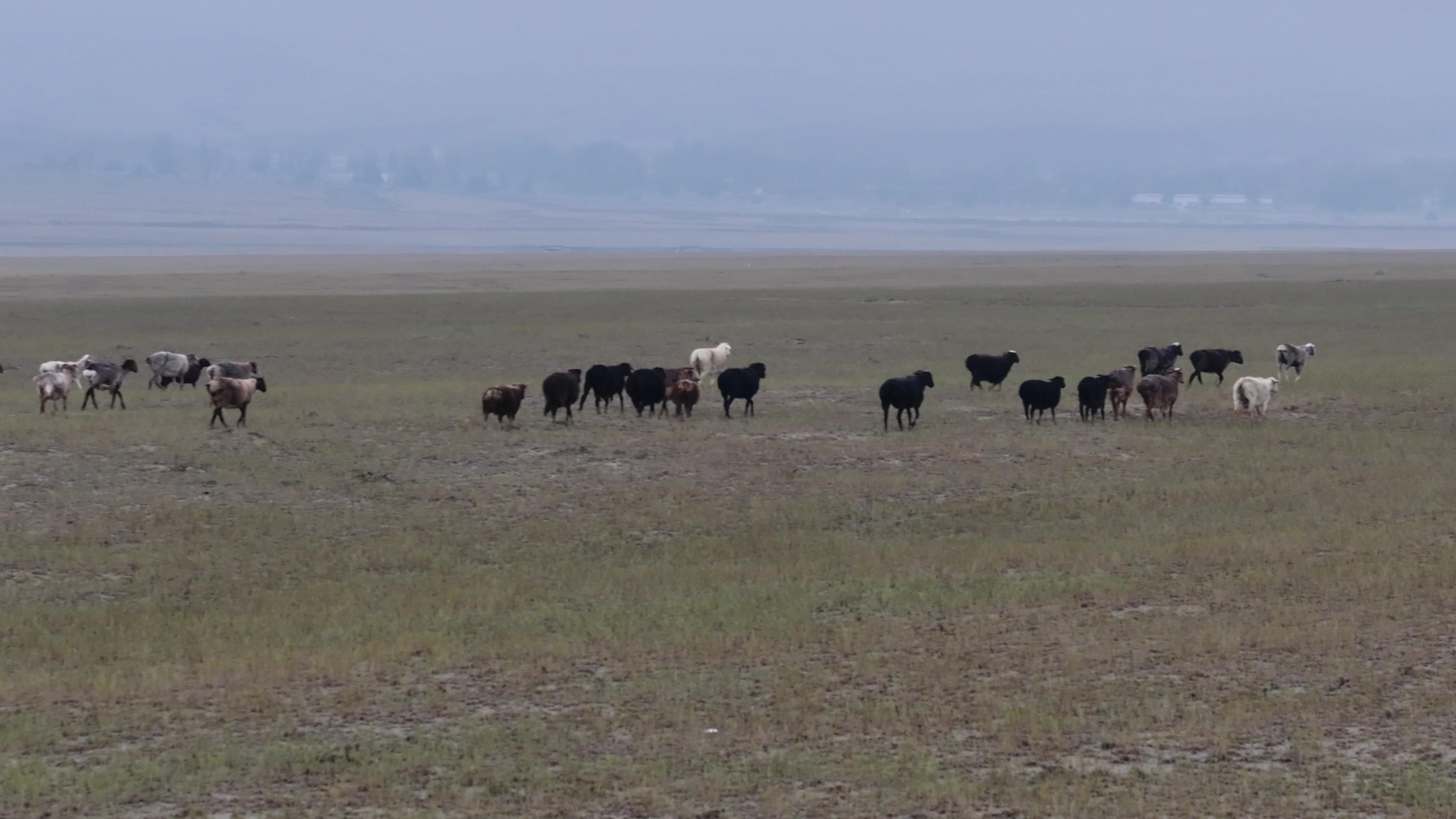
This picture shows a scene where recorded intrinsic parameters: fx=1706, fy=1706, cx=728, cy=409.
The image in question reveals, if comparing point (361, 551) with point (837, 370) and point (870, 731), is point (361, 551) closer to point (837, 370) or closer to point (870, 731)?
point (870, 731)

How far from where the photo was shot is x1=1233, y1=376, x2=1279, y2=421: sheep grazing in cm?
2489

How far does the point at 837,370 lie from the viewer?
3562cm

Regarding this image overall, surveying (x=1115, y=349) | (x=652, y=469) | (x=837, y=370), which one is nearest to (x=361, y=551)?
(x=652, y=469)

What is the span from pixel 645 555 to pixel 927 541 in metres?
2.85

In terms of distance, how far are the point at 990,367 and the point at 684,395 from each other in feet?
23.9

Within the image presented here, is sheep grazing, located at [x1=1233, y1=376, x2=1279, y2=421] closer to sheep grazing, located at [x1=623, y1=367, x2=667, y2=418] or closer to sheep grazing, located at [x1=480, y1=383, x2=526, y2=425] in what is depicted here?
sheep grazing, located at [x1=623, y1=367, x2=667, y2=418]

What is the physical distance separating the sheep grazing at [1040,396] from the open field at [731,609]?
2.01 ft

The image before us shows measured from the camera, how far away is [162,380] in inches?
1145

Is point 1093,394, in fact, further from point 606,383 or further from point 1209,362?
point 606,383

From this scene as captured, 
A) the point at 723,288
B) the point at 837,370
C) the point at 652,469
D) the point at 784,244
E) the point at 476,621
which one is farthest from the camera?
the point at 784,244

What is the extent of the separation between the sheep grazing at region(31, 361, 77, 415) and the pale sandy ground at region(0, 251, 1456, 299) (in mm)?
38414

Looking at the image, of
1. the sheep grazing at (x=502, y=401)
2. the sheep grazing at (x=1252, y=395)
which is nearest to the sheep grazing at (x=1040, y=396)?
the sheep grazing at (x=1252, y=395)

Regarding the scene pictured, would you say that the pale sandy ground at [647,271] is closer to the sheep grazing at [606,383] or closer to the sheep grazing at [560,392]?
the sheep grazing at [606,383]

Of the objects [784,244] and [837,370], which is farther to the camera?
[784,244]
